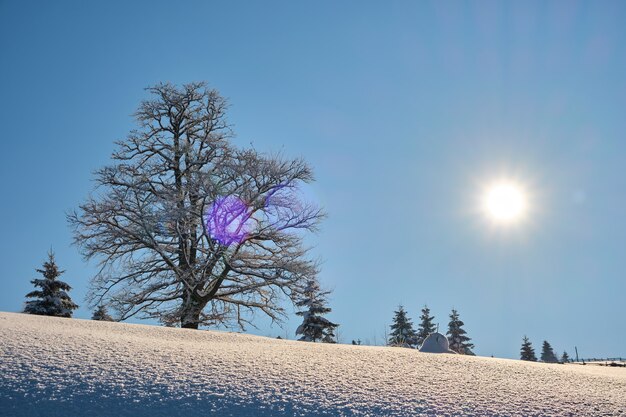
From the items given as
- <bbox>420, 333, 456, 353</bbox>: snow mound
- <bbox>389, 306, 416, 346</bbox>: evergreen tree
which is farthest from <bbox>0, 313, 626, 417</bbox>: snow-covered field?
<bbox>389, 306, 416, 346</bbox>: evergreen tree

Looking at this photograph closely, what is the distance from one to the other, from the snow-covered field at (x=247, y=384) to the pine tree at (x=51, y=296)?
1163cm

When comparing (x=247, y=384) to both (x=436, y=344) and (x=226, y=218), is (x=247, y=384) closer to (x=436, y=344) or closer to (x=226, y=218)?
(x=436, y=344)

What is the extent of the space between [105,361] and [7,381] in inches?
30.8

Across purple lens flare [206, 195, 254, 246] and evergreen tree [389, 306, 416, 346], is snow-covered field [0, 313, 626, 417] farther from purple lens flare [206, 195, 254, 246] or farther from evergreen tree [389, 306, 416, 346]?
evergreen tree [389, 306, 416, 346]

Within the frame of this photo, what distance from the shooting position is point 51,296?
630 inches

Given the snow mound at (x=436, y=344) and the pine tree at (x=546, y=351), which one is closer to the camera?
the snow mound at (x=436, y=344)

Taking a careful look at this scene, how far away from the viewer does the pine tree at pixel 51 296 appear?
15.6 meters

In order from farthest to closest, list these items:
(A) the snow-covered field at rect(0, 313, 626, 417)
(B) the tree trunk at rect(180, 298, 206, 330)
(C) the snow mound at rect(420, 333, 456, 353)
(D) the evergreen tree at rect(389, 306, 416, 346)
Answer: (D) the evergreen tree at rect(389, 306, 416, 346) → (B) the tree trunk at rect(180, 298, 206, 330) → (C) the snow mound at rect(420, 333, 456, 353) → (A) the snow-covered field at rect(0, 313, 626, 417)

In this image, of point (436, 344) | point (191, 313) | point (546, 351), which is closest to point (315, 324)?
point (191, 313)

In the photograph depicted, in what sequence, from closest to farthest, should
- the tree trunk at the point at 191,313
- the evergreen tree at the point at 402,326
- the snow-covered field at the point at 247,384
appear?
the snow-covered field at the point at 247,384
the tree trunk at the point at 191,313
the evergreen tree at the point at 402,326

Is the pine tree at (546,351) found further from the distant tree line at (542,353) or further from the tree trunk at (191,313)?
the tree trunk at (191,313)

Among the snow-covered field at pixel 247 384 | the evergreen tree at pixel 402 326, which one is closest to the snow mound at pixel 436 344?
the snow-covered field at pixel 247 384

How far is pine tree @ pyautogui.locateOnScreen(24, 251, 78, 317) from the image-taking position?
1558 cm

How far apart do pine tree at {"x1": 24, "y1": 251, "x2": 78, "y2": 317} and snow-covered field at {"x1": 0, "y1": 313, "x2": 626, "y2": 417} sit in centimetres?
1163
